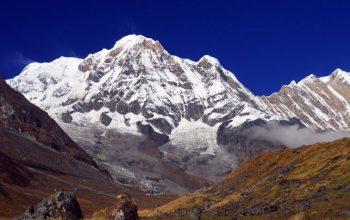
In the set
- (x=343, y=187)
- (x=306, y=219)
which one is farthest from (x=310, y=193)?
(x=306, y=219)

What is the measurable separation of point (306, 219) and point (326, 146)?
119 metres

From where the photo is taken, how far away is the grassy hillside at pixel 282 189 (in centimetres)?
9444

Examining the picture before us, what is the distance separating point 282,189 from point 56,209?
183 feet

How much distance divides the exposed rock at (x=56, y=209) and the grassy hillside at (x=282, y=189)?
21.2m

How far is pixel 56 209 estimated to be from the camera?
80625 mm

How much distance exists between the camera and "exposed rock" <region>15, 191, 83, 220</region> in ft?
262

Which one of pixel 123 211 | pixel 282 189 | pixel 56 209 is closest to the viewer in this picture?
pixel 123 211

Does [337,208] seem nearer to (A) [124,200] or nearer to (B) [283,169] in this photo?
(A) [124,200]

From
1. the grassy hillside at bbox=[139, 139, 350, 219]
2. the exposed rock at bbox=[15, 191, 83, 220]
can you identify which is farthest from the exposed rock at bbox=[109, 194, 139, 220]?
the grassy hillside at bbox=[139, 139, 350, 219]

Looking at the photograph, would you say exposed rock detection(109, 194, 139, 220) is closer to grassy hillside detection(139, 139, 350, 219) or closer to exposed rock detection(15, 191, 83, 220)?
exposed rock detection(15, 191, 83, 220)

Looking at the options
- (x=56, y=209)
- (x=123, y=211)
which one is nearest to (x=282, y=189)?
(x=56, y=209)

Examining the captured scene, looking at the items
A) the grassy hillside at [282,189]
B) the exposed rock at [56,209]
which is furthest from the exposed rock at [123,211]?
the grassy hillside at [282,189]

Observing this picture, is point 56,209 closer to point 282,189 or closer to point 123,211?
point 123,211

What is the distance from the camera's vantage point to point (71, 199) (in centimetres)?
9038
